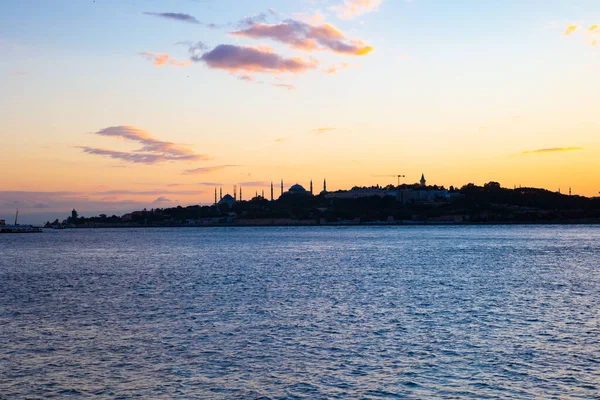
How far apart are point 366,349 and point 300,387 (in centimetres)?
538

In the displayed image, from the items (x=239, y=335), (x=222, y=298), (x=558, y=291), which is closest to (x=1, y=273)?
(x=222, y=298)

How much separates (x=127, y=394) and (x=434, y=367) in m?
9.41

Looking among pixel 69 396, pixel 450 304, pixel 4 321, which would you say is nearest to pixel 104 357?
pixel 69 396

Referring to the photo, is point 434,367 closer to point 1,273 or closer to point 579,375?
point 579,375

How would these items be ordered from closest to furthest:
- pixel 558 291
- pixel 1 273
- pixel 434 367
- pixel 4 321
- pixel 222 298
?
pixel 434 367 < pixel 4 321 < pixel 222 298 < pixel 558 291 < pixel 1 273

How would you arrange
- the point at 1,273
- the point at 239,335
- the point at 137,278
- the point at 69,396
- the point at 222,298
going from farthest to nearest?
the point at 1,273, the point at 137,278, the point at 222,298, the point at 239,335, the point at 69,396

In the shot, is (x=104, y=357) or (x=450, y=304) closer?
(x=104, y=357)

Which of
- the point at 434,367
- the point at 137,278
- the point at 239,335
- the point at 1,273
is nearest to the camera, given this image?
the point at 434,367

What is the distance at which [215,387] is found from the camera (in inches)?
755

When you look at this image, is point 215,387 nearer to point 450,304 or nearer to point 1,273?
point 450,304

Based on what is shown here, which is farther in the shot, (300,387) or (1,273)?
(1,273)

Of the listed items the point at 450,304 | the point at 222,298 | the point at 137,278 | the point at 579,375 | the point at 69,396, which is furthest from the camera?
the point at 137,278

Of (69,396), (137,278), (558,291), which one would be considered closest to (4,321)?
(69,396)

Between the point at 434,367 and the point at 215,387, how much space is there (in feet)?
22.9
